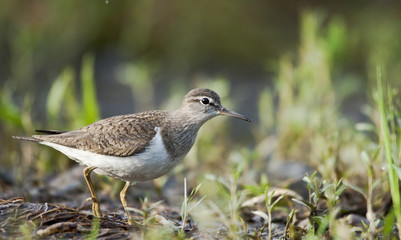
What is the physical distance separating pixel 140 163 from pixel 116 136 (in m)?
0.49

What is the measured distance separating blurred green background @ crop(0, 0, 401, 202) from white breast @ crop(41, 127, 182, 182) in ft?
6.12

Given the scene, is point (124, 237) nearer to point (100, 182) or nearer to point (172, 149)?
point (172, 149)

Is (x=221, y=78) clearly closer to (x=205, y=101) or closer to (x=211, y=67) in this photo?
(x=211, y=67)

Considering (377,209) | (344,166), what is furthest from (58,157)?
(377,209)

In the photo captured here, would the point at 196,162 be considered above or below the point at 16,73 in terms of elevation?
below

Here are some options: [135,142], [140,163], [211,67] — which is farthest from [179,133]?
[211,67]

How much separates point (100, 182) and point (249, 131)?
4918 millimetres

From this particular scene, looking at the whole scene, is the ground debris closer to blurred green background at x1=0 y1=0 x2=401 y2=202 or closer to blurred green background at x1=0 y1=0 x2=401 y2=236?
blurred green background at x1=0 y1=0 x2=401 y2=236

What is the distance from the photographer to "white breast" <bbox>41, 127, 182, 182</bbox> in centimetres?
552

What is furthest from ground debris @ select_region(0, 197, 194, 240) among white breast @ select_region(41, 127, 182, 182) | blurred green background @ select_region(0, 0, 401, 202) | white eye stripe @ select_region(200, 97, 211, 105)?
blurred green background @ select_region(0, 0, 401, 202)

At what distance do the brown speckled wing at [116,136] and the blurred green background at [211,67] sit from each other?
4.82 feet

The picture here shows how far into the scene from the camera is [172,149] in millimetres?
5742

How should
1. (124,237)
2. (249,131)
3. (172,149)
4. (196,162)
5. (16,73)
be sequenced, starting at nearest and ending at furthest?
(124,237)
(172,149)
(196,162)
(16,73)
(249,131)

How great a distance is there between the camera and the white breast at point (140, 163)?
18.1 ft
